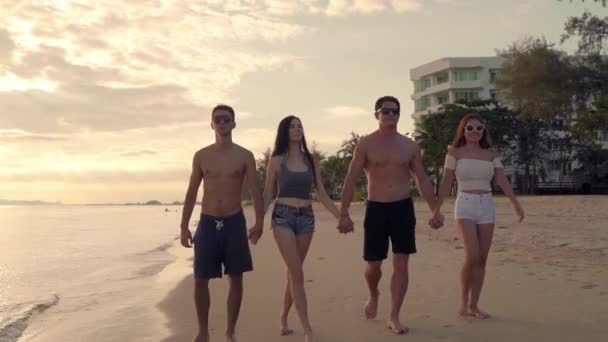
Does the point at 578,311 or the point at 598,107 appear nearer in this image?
the point at 578,311

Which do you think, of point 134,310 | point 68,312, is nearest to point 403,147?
point 134,310

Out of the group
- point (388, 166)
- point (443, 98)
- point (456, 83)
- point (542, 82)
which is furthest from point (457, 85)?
point (388, 166)

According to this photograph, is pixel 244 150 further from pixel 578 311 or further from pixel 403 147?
pixel 578 311

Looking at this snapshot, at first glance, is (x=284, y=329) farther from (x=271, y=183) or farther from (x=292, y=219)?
(x=271, y=183)

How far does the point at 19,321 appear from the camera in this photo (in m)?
8.29

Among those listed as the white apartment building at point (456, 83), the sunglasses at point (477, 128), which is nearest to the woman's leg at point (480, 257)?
the sunglasses at point (477, 128)

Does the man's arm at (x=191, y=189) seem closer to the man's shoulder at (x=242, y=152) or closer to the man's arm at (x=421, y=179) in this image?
the man's shoulder at (x=242, y=152)

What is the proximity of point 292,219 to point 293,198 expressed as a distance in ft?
0.64

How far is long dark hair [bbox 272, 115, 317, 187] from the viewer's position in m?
5.93

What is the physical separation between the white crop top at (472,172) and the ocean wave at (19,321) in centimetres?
522

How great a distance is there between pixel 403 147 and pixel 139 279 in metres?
7.89

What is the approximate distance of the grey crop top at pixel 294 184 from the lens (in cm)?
577

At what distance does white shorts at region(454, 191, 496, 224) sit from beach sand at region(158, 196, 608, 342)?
3.30 feet

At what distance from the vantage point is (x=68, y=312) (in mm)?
8844
